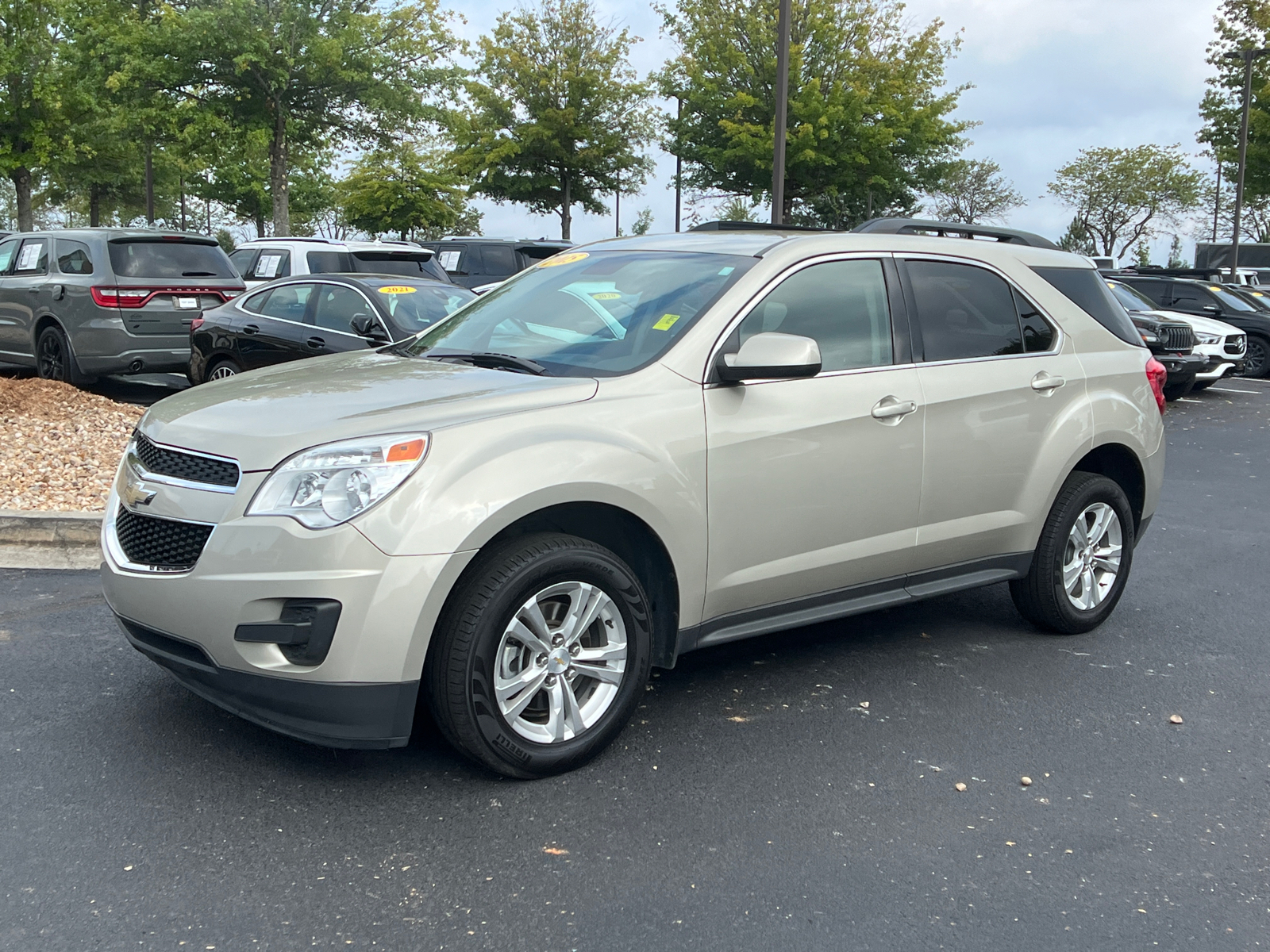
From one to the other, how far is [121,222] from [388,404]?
63.1 metres

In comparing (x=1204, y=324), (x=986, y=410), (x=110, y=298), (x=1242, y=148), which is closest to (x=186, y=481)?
(x=986, y=410)

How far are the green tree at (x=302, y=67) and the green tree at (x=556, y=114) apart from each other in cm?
781

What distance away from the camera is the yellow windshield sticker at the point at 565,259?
517cm

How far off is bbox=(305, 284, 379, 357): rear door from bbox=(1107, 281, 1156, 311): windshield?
1099 centimetres

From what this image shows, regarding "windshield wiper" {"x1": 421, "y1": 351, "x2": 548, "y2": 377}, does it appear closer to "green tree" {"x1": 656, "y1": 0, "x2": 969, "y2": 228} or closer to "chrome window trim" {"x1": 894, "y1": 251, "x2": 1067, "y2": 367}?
"chrome window trim" {"x1": 894, "y1": 251, "x2": 1067, "y2": 367}

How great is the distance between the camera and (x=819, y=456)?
440 centimetres

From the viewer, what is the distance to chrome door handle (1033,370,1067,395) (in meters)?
5.20

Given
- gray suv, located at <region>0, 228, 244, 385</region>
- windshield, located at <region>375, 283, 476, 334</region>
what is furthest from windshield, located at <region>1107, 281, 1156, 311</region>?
gray suv, located at <region>0, 228, 244, 385</region>

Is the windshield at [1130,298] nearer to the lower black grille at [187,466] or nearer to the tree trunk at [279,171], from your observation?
the lower black grille at [187,466]

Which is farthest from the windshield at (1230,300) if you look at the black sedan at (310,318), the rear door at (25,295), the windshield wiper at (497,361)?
the windshield wiper at (497,361)

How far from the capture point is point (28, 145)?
3303cm

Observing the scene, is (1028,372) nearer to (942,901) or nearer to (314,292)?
(942,901)

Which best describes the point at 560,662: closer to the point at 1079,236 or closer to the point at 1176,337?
the point at 1176,337

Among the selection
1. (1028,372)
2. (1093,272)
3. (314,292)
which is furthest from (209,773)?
(314,292)
